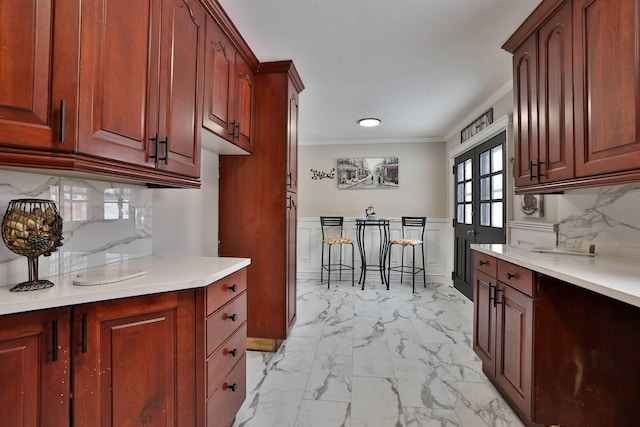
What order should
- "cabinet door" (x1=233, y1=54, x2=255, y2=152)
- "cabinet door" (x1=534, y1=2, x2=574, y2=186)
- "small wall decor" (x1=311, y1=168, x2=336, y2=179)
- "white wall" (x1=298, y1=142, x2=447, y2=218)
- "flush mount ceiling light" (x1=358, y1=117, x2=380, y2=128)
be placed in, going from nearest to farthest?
1. "cabinet door" (x1=534, y1=2, x2=574, y2=186)
2. "cabinet door" (x1=233, y1=54, x2=255, y2=152)
3. "flush mount ceiling light" (x1=358, y1=117, x2=380, y2=128)
4. "white wall" (x1=298, y1=142, x2=447, y2=218)
5. "small wall decor" (x1=311, y1=168, x2=336, y2=179)

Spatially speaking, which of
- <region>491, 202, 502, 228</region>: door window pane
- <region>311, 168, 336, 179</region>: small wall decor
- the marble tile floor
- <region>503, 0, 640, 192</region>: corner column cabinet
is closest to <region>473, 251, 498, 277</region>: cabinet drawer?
<region>503, 0, 640, 192</region>: corner column cabinet

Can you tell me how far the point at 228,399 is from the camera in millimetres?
1434

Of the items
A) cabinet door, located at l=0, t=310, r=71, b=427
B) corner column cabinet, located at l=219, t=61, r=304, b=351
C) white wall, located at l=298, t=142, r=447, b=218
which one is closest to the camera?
cabinet door, located at l=0, t=310, r=71, b=427

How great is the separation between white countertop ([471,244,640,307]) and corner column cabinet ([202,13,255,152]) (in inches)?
74.4

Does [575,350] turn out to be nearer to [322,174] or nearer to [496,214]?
[496,214]

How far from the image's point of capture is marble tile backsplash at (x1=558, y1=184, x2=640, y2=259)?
1612mm

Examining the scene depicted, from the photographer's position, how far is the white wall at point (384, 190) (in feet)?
15.8

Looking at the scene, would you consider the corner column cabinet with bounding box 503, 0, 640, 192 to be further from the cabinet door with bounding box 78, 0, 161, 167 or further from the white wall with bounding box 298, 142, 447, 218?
the white wall with bounding box 298, 142, 447, 218

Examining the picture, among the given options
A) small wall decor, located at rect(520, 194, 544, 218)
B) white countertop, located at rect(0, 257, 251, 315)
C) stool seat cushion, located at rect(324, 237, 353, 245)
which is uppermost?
small wall decor, located at rect(520, 194, 544, 218)

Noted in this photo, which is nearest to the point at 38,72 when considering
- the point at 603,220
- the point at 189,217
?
the point at 189,217

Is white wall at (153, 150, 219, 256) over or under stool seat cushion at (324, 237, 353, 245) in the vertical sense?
over

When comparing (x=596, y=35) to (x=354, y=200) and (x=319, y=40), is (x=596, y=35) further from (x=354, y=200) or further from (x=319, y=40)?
(x=354, y=200)

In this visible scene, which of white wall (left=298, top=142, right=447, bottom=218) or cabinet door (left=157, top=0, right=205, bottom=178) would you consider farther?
white wall (left=298, top=142, right=447, bottom=218)

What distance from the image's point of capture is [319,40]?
208 centimetres
